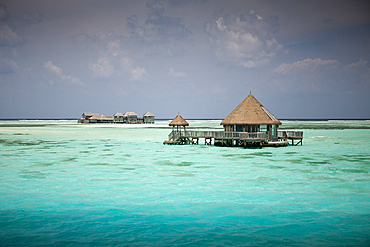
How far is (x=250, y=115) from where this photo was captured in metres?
35.1

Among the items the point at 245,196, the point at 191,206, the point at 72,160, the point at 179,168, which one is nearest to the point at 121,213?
the point at 191,206

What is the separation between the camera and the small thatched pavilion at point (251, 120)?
34.6 m

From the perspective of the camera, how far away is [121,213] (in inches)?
449

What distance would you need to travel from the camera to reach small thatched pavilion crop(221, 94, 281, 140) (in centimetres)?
3459

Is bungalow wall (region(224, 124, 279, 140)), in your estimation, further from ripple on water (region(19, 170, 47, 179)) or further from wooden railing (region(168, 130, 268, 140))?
ripple on water (region(19, 170, 47, 179))

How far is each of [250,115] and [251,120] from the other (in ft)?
2.43

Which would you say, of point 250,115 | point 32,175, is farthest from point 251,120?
point 32,175

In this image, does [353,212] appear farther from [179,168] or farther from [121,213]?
[179,168]

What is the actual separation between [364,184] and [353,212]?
16.9ft

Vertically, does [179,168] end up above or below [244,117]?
below

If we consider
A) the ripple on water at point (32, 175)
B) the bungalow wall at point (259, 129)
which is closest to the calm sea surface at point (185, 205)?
the ripple on water at point (32, 175)

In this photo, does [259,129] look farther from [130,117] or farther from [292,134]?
[130,117]

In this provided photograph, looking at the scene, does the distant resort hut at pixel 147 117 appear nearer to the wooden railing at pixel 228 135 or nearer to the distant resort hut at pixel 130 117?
the distant resort hut at pixel 130 117

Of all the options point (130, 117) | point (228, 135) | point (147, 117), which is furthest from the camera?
point (147, 117)
